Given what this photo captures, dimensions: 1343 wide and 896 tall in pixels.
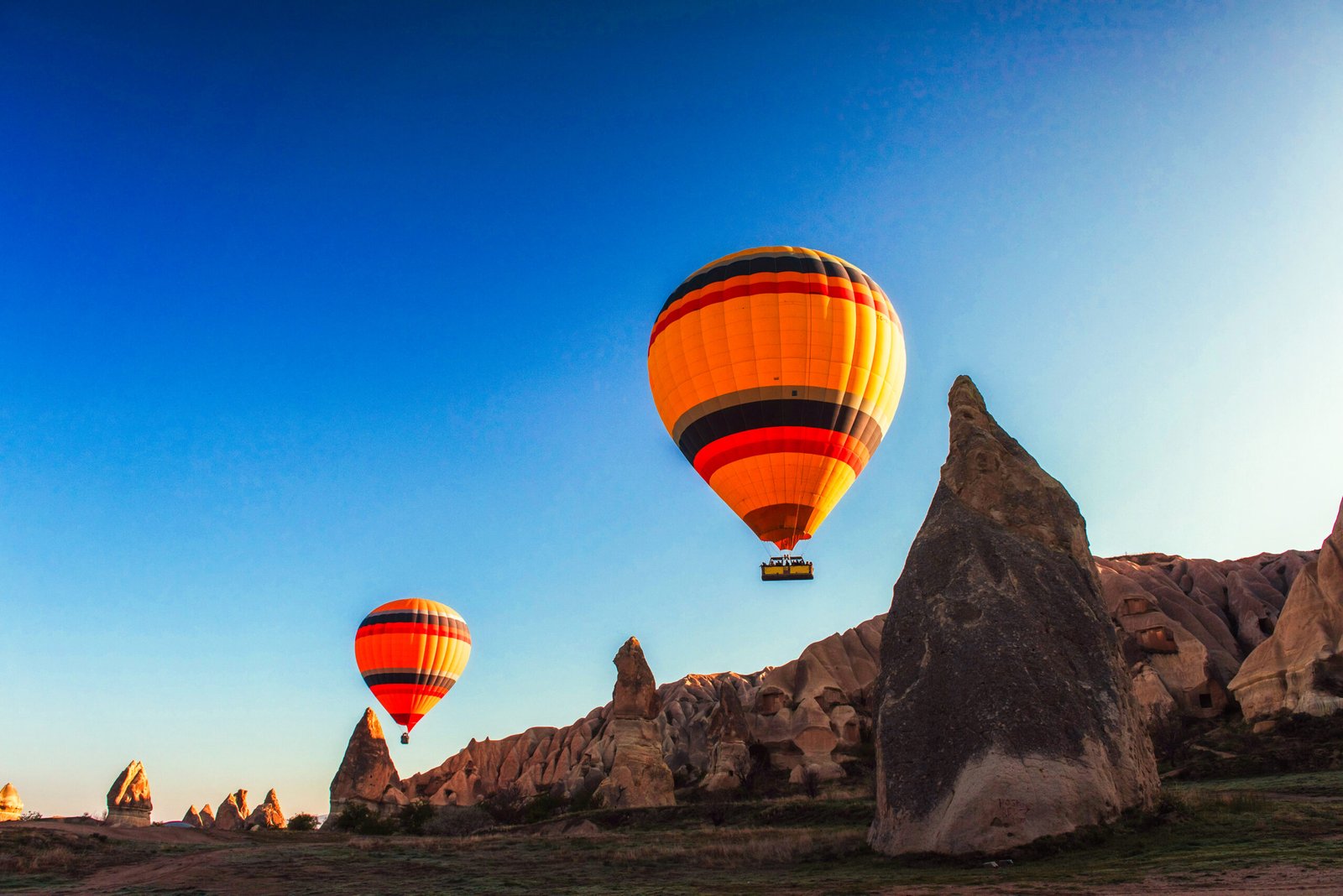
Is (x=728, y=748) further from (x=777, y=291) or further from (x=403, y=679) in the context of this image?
(x=777, y=291)

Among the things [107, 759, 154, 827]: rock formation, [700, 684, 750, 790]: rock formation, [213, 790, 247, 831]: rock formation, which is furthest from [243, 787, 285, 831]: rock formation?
[700, 684, 750, 790]: rock formation

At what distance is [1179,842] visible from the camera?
10.9m

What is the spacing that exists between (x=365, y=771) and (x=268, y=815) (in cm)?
961

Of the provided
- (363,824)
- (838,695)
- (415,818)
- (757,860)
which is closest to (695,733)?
(838,695)

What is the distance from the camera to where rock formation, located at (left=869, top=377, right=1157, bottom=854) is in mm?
11641

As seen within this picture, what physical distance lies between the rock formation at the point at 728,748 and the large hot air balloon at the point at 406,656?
1837 centimetres

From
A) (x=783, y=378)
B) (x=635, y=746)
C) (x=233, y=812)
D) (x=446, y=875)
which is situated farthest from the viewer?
(x=233, y=812)

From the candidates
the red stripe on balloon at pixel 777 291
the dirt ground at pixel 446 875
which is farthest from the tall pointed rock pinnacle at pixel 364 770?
the red stripe on balloon at pixel 777 291

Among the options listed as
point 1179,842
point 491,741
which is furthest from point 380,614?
point 1179,842

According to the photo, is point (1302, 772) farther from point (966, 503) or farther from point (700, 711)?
point (700, 711)

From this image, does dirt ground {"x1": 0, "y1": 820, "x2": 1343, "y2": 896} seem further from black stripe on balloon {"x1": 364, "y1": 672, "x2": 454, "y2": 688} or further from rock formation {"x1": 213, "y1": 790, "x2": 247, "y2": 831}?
rock formation {"x1": 213, "y1": 790, "x2": 247, "y2": 831}

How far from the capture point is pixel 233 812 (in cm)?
5878

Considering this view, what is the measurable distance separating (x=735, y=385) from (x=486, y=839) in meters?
15.1

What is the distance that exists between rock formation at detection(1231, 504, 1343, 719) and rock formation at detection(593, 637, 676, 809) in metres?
23.0
